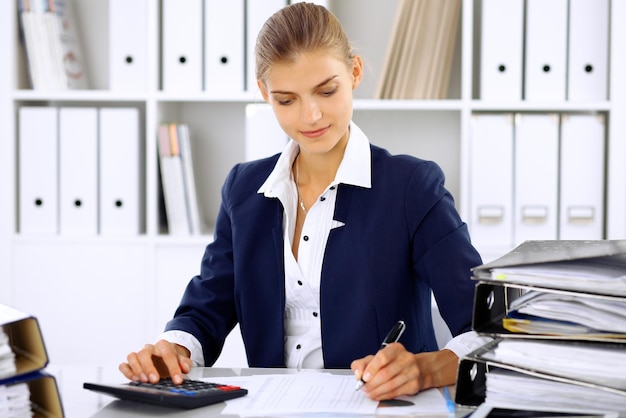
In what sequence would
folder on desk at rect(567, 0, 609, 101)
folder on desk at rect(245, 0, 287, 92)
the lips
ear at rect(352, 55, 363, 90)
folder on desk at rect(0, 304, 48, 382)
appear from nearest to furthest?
folder on desk at rect(0, 304, 48, 382) < the lips < ear at rect(352, 55, 363, 90) < folder on desk at rect(567, 0, 609, 101) < folder on desk at rect(245, 0, 287, 92)

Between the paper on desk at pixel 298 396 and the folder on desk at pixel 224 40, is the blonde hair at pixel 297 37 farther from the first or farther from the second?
the folder on desk at pixel 224 40

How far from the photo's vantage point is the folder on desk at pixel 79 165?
107 inches

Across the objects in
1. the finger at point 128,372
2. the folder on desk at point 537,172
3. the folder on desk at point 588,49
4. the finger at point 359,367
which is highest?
the folder on desk at point 588,49

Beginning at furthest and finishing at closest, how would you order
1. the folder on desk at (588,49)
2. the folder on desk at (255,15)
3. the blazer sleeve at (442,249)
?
1. the folder on desk at (255,15)
2. the folder on desk at (588,49)
3. the blazer sleeve at (442,249)

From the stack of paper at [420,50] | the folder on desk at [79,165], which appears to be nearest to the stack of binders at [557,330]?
the stack of paper at [420,50]

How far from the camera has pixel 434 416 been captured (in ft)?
3.46

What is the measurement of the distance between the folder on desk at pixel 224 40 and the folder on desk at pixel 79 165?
1.31 feet

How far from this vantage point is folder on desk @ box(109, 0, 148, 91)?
2705mm

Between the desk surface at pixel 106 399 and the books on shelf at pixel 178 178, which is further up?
the books on shelf at pixel 178 178

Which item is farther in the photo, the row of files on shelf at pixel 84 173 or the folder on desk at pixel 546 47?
the row of files on shelf at pixel 84 173

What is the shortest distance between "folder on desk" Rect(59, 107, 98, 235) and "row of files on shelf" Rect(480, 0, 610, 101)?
1211 millimetres

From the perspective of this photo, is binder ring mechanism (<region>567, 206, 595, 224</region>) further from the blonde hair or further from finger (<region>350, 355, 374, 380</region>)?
finger (<region>350, 355, 374, 380</region>)

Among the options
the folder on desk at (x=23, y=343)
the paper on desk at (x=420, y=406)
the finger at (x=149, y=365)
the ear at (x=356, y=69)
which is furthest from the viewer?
the ear at (x=356, y=69)

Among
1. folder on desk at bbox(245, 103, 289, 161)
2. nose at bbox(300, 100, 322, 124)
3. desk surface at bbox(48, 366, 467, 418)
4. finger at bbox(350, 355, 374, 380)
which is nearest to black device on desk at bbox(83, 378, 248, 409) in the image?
desk surface at bbox(48, 366, 467, 418)
